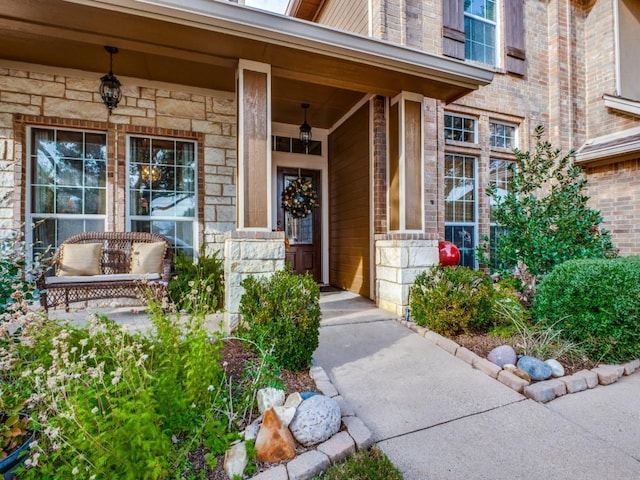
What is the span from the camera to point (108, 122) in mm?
4348

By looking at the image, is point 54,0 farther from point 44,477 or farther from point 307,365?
point 307,365

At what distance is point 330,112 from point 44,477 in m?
5.18

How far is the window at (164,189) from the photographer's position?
4574 mm

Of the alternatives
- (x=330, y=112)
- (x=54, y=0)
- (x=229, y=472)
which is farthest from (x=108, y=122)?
(x=229, y=472)

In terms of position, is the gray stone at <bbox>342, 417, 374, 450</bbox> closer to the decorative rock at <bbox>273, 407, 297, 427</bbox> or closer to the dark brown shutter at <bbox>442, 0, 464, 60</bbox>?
the decorative rock at <bbox>273, 407, 297, 427</bbox>

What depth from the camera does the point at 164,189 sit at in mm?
4707

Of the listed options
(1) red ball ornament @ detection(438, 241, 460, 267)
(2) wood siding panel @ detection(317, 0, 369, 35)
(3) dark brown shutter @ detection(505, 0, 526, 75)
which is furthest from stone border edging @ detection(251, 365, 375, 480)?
(3) dark brown shutter @ detection(505, 0, 526, 75)

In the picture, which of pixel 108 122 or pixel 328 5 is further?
pixel 328 5

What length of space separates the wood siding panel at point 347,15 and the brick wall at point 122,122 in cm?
231

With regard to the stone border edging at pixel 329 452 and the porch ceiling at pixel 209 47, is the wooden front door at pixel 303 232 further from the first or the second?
the stone border edging at pixel 329 452

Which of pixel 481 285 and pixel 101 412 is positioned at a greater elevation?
pixel 481 285

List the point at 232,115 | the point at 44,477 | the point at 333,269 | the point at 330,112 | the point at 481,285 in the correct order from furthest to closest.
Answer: the point at 333,269, the point at 330,112, the point at 232,115, the point at 481,285, the point at 44,477

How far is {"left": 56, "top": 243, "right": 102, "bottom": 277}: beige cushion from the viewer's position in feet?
12.6

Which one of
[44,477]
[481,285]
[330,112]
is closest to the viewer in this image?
[44,477]
